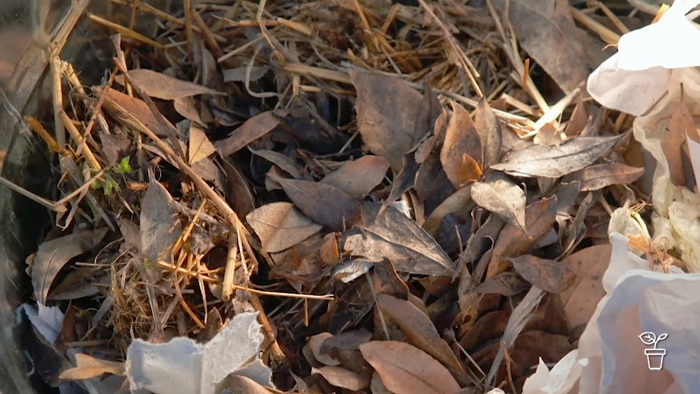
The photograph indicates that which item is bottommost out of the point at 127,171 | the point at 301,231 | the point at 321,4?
the point at 301,231

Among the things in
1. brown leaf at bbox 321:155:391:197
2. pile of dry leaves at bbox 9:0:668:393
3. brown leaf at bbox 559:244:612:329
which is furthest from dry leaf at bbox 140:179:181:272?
brown leaf at bbox 559:244:612:329

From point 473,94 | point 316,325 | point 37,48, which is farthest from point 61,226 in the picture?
point 473,94

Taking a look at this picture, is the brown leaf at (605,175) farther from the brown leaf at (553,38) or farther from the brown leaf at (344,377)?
the brown leaf at (344,377)

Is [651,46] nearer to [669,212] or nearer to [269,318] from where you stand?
[669,212]

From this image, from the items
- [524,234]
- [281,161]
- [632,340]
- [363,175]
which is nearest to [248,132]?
[281,161]

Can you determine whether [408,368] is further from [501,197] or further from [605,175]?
[605,175]

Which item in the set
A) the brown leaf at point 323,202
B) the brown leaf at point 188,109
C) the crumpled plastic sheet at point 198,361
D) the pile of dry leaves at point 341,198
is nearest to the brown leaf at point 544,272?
the pile of dry leaves at point 341,198

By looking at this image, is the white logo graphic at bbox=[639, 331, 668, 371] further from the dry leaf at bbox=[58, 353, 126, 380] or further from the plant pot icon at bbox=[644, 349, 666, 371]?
the dry leaf at bbox=[58, 353, 126, 380]
